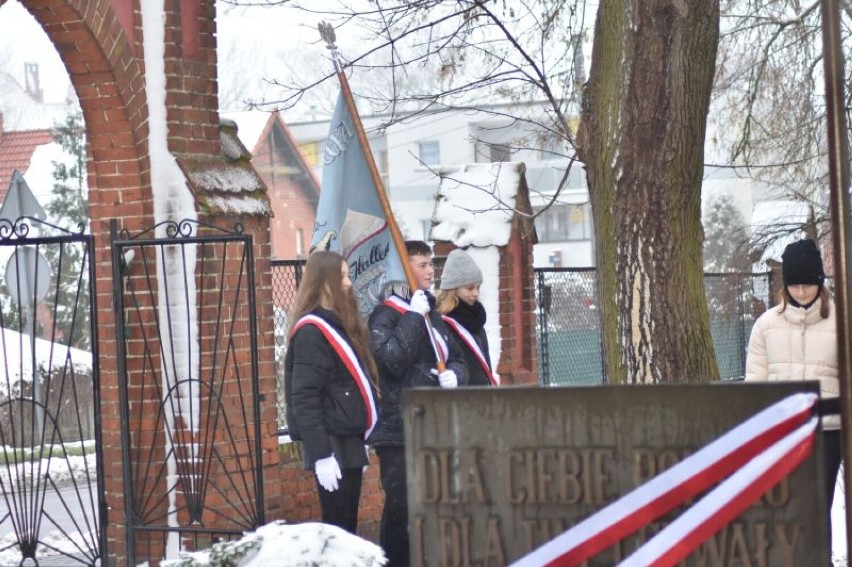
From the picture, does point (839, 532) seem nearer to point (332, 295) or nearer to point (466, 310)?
point (466, 310)

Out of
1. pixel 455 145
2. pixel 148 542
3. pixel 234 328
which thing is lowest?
pixel 148 542

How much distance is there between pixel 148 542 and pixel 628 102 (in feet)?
11.1

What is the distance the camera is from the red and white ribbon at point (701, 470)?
2.74 metres

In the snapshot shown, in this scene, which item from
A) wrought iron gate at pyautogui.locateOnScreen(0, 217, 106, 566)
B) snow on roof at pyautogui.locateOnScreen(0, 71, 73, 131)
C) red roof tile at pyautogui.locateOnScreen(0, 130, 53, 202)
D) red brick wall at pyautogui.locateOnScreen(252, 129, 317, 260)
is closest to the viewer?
wrought iron gate at pyautogui.locateOnScreen(0, 217, 106, 566)

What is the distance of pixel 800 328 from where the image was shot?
639 cm

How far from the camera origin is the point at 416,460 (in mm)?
2994

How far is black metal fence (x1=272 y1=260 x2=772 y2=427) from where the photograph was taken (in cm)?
1138

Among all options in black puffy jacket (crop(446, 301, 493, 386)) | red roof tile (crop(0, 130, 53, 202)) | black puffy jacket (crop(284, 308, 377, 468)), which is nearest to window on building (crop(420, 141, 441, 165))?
red roof tile (crop(0, 130, 53, 202))

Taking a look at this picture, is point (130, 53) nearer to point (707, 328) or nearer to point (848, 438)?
point (707, 328)

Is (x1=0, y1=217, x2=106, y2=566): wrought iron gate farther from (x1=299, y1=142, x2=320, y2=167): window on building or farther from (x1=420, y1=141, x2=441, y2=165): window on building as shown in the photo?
(x1=299, y1=142, x2=320, y2=167): window on building

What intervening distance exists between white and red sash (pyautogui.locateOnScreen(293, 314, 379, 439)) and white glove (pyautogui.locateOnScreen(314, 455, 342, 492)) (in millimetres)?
268

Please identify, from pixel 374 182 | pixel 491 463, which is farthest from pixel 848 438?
pixel 374 182

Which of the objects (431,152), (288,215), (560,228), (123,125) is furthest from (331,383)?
(560,228)

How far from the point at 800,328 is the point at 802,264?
30 cm
